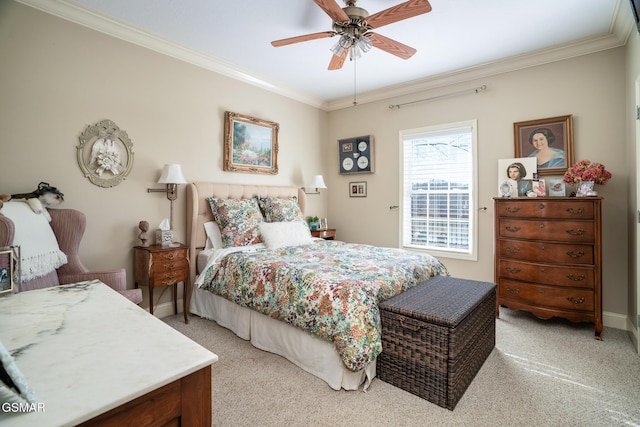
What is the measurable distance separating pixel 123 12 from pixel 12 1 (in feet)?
2.41

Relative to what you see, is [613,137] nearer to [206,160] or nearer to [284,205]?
[284,205]

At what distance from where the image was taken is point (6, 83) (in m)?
2.38

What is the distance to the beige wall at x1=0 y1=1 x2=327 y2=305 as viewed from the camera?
2.44 meters

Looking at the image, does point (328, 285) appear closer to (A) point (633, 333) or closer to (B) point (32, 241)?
(B) point (32, 241)

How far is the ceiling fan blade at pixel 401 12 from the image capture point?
2.00m

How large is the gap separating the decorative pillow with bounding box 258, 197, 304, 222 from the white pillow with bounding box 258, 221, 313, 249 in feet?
0.55

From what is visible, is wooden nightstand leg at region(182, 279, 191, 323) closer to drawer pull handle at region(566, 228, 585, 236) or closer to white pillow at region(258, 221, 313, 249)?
white pillow at region(258, 221, 313, 249)

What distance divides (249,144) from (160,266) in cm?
190

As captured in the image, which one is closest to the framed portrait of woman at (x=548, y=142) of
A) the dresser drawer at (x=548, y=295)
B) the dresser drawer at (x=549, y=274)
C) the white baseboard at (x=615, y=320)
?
the dresser drawer at (x=549, y=274)

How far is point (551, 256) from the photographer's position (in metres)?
3.00

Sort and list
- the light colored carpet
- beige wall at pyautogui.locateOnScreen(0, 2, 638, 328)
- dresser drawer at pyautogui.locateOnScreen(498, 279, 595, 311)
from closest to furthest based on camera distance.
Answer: the light colored carpet → beige wall at pyautogui.locateOnScreen(0, 2, 638, 328) → dresser drawer at pyautogui.locateOnScreen(498, 279, 595, 311)

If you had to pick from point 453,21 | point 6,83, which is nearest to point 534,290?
point 453,21

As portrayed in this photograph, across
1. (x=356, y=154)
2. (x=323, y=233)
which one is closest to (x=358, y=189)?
(x=356, y=154)

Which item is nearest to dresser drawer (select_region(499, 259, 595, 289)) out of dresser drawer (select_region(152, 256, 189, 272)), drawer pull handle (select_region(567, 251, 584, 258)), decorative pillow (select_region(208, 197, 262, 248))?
drawer pull handle (select_region(567, 251, 584, 258))
